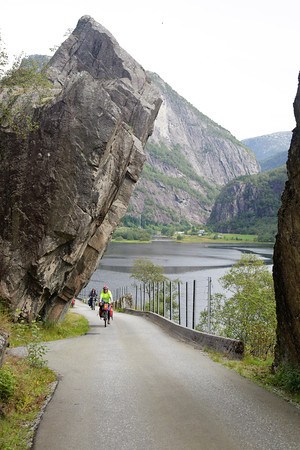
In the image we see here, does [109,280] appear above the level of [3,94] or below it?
below

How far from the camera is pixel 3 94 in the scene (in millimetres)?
23891

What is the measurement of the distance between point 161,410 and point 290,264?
15.8ft

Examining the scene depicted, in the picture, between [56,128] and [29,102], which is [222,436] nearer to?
[56,128]

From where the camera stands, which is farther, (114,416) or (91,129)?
(91,129)

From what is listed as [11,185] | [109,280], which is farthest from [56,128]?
[109,280]

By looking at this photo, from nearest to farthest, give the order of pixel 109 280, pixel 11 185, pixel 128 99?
pixel 11 185
pixel 128 99
pixel 109 280

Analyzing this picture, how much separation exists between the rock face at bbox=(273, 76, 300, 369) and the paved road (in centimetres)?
138

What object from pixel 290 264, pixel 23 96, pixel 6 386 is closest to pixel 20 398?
pixel 6 386

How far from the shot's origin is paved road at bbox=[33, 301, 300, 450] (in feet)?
24.4

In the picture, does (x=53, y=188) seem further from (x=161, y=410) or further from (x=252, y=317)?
(x=252, y=317)

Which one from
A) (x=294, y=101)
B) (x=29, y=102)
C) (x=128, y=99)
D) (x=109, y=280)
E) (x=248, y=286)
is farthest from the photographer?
(x=109, y=280)

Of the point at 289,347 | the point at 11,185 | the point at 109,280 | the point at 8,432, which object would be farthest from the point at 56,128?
→ the point at 109,280

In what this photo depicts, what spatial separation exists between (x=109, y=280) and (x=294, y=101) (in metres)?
91.4

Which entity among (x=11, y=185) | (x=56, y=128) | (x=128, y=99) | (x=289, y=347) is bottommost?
(x=289, y=347)
